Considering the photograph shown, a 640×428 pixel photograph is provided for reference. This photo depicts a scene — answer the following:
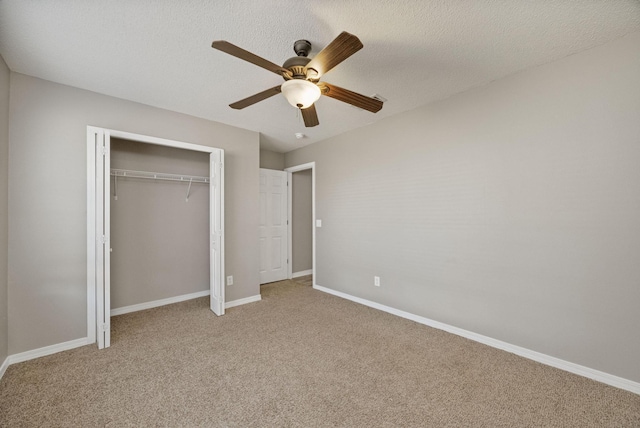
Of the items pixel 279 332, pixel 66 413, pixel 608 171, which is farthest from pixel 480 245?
pixel 66 413

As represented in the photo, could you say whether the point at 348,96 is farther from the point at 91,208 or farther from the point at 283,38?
the point at 91,208

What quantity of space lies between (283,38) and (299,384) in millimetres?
2527

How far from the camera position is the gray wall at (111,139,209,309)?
10.8 feet

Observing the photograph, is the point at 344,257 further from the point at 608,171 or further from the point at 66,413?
the point at 66,413

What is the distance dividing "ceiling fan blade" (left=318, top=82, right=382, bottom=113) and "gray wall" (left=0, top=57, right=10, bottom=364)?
2591mm

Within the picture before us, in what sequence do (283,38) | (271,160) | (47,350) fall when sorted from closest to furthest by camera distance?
(283,38)
(47,350)
(271,160)

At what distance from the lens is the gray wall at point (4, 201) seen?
2.16 m

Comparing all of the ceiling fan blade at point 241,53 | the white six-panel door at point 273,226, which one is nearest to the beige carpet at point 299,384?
the white six-panel door at point 273,226

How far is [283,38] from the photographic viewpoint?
192 centimetres

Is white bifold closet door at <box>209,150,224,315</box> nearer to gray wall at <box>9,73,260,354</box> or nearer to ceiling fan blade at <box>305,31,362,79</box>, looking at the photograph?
gray wall at <box>9,73,260,354</box>

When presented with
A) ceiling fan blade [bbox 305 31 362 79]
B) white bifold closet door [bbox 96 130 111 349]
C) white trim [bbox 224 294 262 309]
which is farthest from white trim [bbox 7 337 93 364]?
ceiling fan blade [bbox 305 31 362 79]

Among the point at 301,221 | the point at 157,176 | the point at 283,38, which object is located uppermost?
the point at 283,38

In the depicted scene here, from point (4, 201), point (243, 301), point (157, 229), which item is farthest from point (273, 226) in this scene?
point (4, 201)

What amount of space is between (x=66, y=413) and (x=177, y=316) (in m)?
1.56
